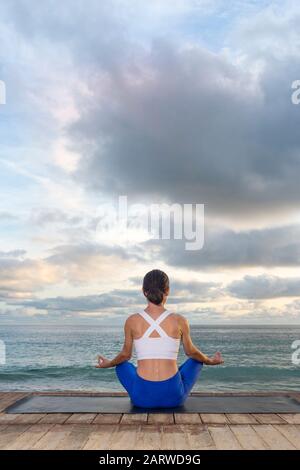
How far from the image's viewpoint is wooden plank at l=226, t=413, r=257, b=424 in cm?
436

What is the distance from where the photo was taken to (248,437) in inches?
149

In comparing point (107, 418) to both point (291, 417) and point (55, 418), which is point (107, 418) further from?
point (291, 417)

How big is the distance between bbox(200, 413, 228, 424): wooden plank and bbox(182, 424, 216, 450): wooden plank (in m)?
0.21

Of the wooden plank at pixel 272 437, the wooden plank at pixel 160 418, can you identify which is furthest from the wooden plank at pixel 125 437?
the wooden plank at pixel 272 437

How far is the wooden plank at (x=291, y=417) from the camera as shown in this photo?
444cm

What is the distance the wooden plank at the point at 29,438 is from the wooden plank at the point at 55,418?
0.15 m

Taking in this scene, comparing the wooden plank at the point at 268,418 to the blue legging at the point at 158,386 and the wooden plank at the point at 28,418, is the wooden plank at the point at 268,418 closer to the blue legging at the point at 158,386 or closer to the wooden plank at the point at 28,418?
the blue legging at the point at 158,386

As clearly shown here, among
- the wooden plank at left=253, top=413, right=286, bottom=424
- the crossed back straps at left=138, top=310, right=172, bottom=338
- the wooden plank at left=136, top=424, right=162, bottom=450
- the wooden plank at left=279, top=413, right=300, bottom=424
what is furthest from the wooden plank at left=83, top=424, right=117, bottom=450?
the wooden plank at left=279, top=413, right=300, bottom=424

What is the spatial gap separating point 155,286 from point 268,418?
5.54 feet
